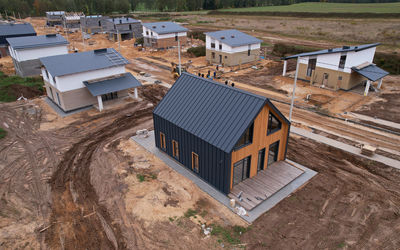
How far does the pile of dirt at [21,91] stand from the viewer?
36.5m

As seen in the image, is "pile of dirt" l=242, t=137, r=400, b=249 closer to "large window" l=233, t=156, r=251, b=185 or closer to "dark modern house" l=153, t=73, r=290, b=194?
"large window" l=233, t=156, r=251, b=185

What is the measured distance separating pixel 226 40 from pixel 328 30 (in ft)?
134

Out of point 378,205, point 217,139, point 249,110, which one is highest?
point 249,110

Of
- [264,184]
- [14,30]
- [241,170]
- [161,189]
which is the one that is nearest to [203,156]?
[241,170]

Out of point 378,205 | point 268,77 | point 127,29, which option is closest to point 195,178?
point 378,205

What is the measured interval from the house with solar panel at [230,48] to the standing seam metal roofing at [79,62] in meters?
23.3

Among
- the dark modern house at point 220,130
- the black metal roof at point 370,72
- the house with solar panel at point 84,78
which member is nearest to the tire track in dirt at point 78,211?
the dark modern house at point 220,130

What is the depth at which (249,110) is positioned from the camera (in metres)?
16.5

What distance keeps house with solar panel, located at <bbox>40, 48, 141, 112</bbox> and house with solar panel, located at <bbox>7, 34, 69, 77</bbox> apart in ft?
44.7

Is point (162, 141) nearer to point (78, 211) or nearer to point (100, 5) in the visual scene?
point (78, 211)

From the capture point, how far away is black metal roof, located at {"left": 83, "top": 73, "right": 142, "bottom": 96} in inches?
1216

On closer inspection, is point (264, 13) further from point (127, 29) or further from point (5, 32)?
point (5, 32)

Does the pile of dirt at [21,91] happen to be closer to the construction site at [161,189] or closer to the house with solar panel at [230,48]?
the construction site at [161,189]

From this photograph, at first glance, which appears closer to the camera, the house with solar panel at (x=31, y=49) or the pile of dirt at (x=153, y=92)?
the pile of dirt at (x=153, y=92)
